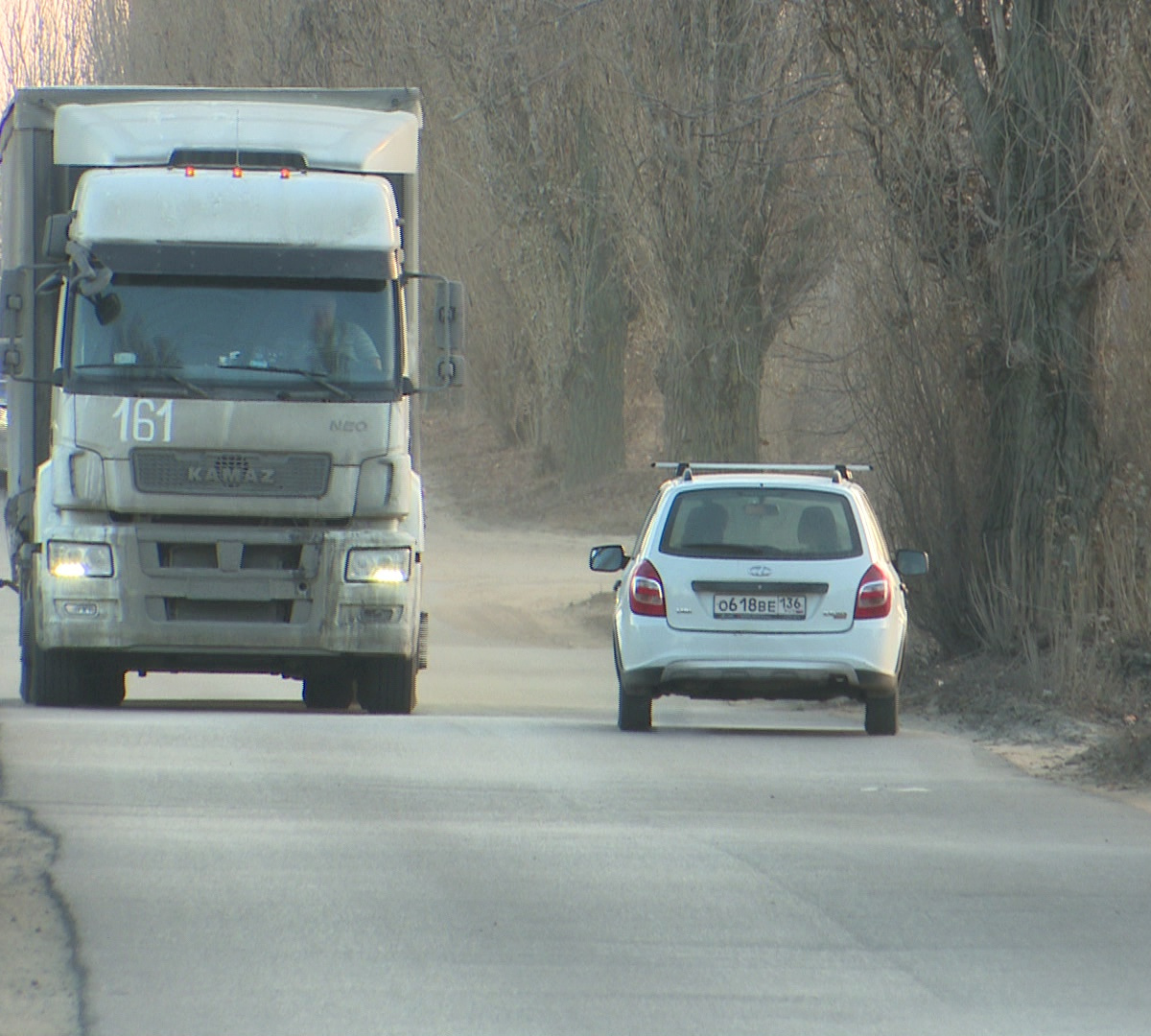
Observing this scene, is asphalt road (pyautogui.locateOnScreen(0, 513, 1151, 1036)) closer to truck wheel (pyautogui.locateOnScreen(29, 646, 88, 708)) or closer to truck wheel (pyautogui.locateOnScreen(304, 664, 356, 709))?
truck wheel (pyautogui.locateOnScreen(29, 646, 88, 708))

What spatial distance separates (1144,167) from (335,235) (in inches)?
216

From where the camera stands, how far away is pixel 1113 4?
1614cm

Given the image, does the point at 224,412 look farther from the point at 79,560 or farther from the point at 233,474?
the point at 79,560

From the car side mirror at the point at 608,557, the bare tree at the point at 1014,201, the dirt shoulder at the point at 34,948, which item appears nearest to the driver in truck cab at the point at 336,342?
the car side mirror at the point at 608,557

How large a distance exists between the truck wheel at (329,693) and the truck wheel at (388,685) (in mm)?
1029

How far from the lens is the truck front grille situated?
13570mm

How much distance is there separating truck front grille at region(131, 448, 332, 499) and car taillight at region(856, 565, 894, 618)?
3.09 metres

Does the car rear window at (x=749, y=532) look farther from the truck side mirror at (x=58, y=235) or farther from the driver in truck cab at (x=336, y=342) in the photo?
the truck side mirror at (x=58, y=235)

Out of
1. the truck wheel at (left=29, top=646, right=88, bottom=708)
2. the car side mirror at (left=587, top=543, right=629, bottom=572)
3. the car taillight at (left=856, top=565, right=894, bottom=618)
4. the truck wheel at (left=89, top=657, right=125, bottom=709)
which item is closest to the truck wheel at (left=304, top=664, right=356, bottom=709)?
the truck wheel at (left=89, top=657, right=125, bottom=709)

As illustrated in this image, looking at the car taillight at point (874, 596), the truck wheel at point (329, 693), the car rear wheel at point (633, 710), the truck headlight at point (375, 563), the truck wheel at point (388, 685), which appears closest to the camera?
the car taillight at point (874, 596)

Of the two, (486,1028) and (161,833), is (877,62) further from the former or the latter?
(486,1028)

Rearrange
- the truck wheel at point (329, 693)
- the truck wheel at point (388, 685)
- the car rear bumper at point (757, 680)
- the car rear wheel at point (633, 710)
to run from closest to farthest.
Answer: the car rear bumper at point (757, 680)
the car rear wheel at point (633, 710)
the truck wheel at point (388, 685)
the truck wheel at point (329, 693)

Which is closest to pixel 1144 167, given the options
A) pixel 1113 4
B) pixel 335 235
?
pixel 1113 4

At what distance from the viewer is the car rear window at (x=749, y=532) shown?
1362cm
